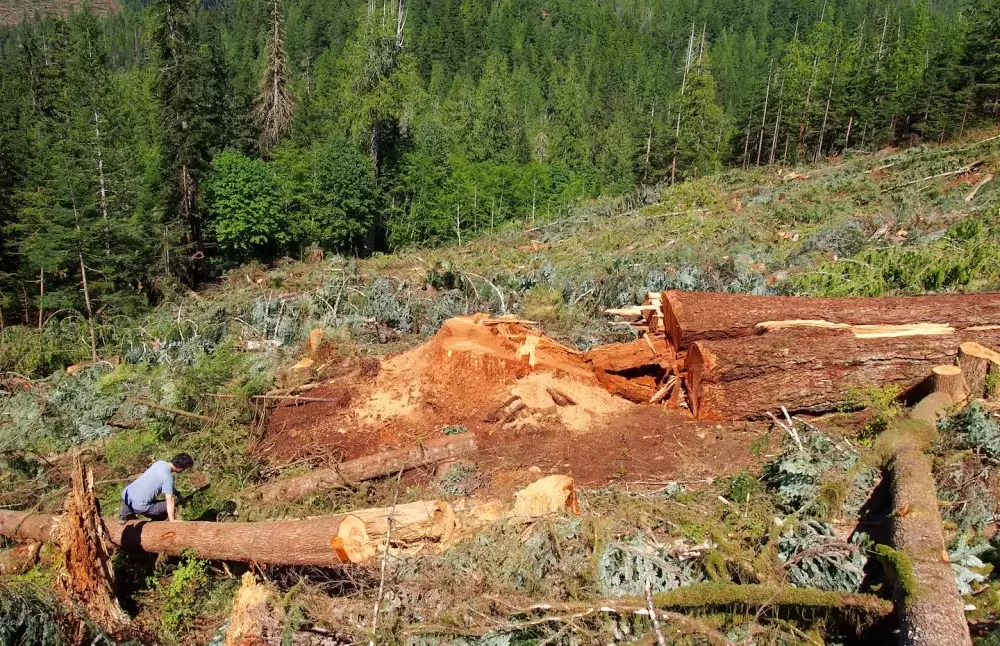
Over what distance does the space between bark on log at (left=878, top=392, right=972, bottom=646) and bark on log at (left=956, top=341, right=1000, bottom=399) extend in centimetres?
92

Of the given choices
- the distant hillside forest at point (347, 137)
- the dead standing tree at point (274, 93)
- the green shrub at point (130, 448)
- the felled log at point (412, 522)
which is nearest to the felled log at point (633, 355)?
the felled log at point (412, 522)

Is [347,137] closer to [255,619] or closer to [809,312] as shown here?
[809,312]

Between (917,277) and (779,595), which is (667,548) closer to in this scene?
(779,595)

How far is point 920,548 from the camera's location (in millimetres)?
3688

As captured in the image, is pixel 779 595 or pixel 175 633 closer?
pixel 779 595

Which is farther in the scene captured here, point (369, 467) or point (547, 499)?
point (369, 467)

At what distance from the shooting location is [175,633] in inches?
201

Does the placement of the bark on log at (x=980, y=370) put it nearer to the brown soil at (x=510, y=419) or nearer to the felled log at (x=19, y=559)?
the brown soil at (x=510, y=419)

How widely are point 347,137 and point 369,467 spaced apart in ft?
101

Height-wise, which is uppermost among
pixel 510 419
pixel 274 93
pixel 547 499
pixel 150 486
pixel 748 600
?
pixel 748 600

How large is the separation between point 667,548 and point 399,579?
1848mm

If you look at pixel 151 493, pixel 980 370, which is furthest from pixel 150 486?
pixel 980 370

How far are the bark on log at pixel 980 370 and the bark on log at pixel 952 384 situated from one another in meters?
0.13

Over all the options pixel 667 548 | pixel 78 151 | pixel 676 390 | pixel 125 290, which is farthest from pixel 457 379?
pixel 78 151
